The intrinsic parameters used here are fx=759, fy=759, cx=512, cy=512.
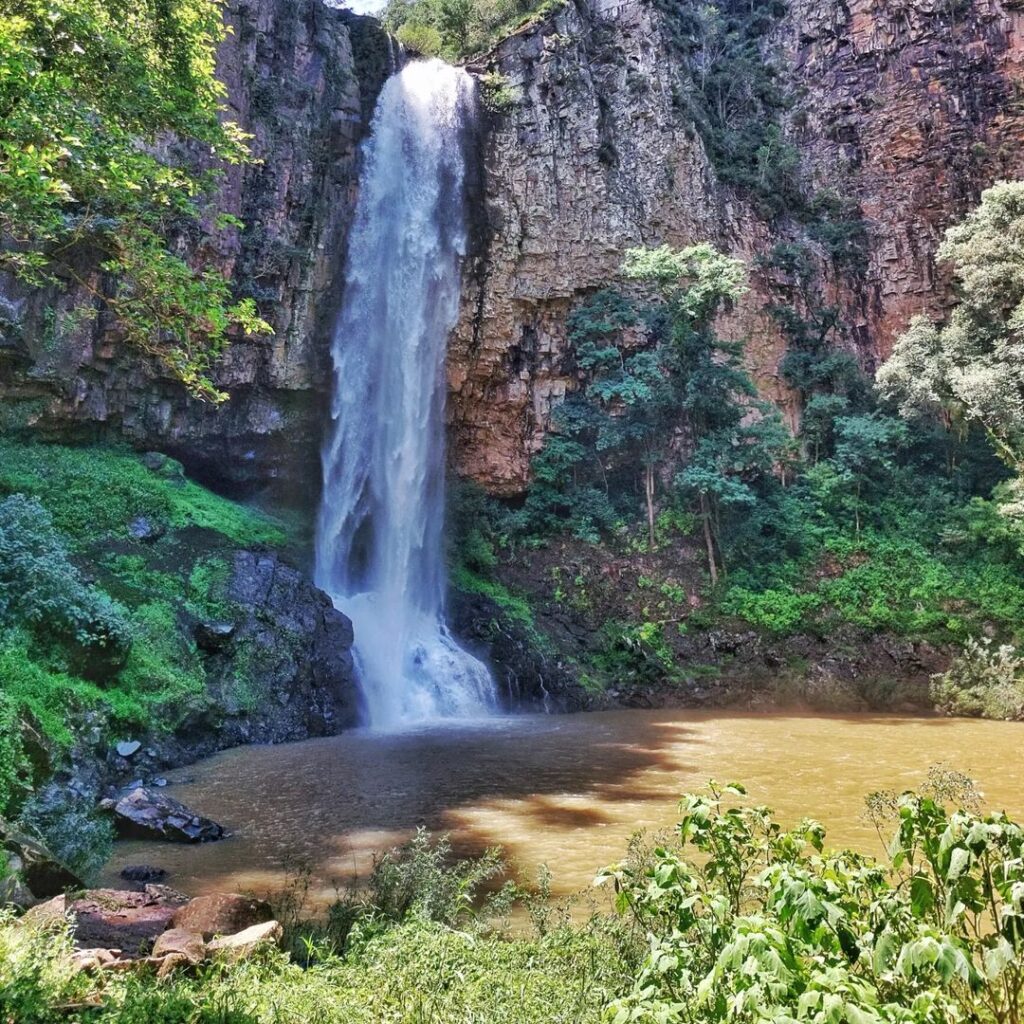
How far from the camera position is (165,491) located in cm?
1705

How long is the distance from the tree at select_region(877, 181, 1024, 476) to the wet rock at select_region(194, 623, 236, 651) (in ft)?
55.2

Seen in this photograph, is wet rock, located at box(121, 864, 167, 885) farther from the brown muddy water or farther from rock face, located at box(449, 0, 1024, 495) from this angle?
rock face, located at box(449, 0, 1024, 495)

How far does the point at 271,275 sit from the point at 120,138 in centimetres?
1395

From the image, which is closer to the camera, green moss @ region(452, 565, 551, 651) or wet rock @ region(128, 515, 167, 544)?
wet rock @ region(128, 515, 167, 544)

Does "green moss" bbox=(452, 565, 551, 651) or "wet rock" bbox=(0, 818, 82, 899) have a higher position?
"green moss" bbox=(452, 565, 551, 651)

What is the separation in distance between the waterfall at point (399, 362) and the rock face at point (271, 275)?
0.69m

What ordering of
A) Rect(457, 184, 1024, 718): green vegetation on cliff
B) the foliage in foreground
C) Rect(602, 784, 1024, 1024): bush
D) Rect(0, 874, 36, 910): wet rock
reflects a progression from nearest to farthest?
Rect(602, 784, 1024, 1024): bush
the foliage in foreground
Rect(0, 874, 36, 910): wet rock
Rect(457, 184, 1024, 718): green vegetation on cliff

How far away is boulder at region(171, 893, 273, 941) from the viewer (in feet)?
14.1

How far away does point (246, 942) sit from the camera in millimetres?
3863

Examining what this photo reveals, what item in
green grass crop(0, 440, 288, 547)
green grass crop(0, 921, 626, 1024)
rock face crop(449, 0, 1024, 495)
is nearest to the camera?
green grass crop(0, 921, 626, 1024)

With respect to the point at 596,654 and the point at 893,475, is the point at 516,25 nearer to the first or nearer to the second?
the point at 893,475

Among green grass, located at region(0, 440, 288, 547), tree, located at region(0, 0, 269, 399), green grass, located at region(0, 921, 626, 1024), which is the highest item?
tree, located at region(0, 0, 269, 399)

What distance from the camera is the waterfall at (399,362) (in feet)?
67.0

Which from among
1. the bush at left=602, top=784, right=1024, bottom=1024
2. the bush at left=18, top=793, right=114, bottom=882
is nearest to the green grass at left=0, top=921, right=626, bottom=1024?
the bush at left=602, top=784, right=1024, bottom=1024
